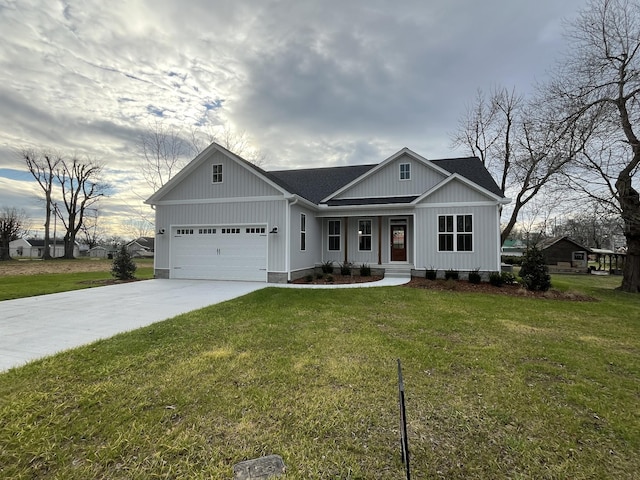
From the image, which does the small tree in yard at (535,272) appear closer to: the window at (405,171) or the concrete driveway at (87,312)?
the window at (405,171)

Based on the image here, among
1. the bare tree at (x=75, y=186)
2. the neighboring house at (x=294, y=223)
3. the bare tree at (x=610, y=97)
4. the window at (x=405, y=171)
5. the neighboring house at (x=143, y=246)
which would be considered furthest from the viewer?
the neighboring house at (x=143, y=246)

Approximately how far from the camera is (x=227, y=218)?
12141 millimetres

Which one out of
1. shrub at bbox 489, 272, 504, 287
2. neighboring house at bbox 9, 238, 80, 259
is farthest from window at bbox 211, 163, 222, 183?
neighboring house at bbox 9, 238, 80, 259

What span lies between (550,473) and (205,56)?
45.1ft

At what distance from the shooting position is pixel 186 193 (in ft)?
41.7

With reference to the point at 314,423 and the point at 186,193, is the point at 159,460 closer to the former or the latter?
the point at 314,423

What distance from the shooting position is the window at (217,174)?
12.3m

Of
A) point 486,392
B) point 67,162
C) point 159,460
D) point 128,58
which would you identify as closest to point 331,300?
point 486,392

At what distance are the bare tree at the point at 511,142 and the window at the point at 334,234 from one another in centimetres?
930

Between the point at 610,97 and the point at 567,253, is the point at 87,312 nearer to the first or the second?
the point at 610,97

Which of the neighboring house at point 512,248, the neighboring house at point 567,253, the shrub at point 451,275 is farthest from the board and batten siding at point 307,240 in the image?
the neighboring house at point 512,248

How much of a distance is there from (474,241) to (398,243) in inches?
127

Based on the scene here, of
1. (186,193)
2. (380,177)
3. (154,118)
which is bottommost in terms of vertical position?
(186,193)

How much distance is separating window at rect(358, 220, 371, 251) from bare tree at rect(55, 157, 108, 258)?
3536cm
